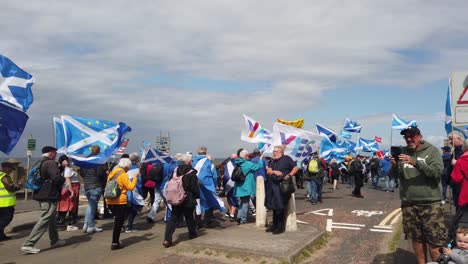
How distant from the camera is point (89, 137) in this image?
9.66 meters

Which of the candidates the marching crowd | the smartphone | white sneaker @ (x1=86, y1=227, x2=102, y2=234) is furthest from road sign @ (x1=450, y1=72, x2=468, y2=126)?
white sneaker @ (x1=86, y1=227, x2=102, y2=234)

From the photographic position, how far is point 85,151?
9414 millimetres

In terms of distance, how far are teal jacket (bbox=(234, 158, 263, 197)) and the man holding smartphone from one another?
4590 mm

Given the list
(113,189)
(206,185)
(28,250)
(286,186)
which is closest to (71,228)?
(28,250)

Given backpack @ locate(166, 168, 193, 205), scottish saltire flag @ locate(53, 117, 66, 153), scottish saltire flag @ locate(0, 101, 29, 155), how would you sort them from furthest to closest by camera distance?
scottish saltire flag @ locate(53, 117, 66, 153)
scottish saltire flag @ locate(0, 101, 29, 155)
backpack @ locate(166, 168, 193, 205)

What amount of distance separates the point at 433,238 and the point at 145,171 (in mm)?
7506

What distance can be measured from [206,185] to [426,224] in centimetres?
536

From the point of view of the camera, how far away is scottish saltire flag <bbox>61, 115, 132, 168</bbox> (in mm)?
8867

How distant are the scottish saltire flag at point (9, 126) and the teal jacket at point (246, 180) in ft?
15.2

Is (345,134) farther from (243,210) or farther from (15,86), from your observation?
(15,86)

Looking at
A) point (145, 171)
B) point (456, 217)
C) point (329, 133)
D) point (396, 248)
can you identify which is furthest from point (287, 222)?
point (329, 133)

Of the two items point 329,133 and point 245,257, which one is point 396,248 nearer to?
point 245,257

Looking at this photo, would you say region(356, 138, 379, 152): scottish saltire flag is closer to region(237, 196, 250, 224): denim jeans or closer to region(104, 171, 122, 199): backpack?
region(237, 196, 250, 224): denim jeans

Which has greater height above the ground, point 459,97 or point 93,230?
point 459,97
